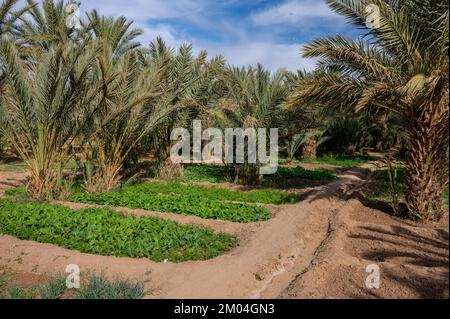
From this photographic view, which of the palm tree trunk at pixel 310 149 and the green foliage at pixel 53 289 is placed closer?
the green foliage at pixel 53 289

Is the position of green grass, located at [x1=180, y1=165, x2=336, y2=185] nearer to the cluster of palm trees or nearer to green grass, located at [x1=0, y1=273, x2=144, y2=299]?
the cluster of palm trees

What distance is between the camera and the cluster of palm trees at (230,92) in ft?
22.9

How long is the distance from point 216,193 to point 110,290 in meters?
5.92

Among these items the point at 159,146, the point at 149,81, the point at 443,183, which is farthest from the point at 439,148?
the point at 159,146

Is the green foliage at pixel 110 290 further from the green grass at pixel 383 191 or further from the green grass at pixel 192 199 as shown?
the green grass at pixel 383 191

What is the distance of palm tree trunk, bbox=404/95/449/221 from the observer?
7.04 metres

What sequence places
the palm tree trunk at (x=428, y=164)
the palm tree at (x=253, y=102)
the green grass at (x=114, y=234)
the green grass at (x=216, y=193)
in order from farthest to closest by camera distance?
the palm tree at (x=253, y=102) < the green grass at (x=216, y=193) < the palm tree trunk at (x=428, y=164) < the green grass at (x=114, y=234)

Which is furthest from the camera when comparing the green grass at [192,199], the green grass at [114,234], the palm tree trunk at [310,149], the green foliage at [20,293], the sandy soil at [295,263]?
the palm tree trunk at [310,149]

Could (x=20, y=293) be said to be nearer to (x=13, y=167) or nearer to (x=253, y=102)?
(x=253, y=102)

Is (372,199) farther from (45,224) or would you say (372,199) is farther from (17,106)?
(17,106)

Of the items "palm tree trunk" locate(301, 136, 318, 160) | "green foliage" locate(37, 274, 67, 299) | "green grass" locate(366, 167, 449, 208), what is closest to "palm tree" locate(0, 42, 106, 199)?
"green foliage" locate(37, 274, 67, 299)

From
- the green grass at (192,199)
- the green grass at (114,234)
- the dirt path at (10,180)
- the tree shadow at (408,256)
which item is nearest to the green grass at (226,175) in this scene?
the green grass at (192,199)

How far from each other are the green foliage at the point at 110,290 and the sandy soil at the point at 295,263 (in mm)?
201

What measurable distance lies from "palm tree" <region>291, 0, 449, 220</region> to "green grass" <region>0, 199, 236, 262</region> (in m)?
3.50
